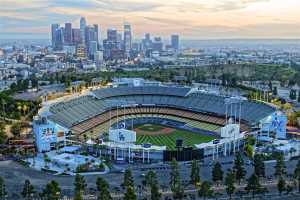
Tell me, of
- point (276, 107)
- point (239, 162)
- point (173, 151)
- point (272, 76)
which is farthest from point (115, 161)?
point (272, 76)

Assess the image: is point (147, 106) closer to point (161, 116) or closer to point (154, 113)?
point (154, 113)

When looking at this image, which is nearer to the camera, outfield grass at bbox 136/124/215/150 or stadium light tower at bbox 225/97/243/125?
outfield grass at bbox 136/124/215/150

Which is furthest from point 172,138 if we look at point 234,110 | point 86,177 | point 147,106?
point 86,177

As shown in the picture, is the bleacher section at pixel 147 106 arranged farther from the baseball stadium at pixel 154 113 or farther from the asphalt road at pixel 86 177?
the asphalt road at pixel 86 177

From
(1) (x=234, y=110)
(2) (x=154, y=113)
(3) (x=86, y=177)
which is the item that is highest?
(1) (x=234, y=110)

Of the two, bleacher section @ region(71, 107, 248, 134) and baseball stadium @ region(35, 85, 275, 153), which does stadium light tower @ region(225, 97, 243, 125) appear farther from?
bleacher section @ region(71, 107, 248, 134)

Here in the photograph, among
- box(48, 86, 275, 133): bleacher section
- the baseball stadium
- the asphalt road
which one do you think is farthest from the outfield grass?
the asphalt road
